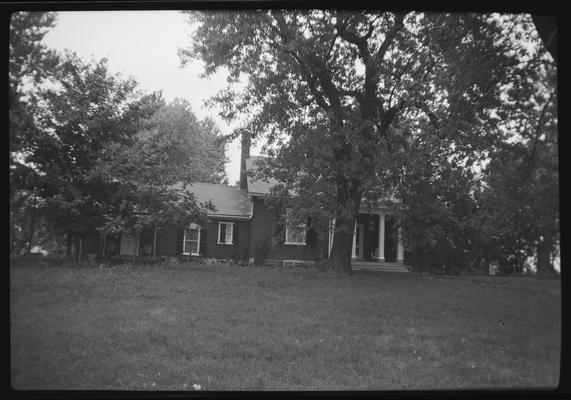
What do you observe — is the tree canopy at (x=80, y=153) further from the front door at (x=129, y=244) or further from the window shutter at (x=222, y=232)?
the window shutter at (x=222, y=232)

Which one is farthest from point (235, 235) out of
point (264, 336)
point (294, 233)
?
point (264, 336)

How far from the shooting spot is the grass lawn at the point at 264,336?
11.2 feet

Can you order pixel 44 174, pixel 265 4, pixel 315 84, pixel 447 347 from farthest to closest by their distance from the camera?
pixel 315 84, pixel 44 174, pixel 447 347, pixel 265 4

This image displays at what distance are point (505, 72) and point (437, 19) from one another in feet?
3.05

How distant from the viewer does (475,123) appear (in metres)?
5.36

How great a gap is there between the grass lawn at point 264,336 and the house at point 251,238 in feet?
5.34

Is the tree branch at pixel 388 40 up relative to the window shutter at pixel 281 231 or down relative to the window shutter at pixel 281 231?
up

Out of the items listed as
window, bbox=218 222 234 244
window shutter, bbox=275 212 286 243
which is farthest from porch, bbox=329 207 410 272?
window, bbox=218 222 234 244

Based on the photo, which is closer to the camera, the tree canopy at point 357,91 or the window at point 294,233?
the tree canopy at point 357,91

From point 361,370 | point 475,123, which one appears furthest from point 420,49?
point 361,370

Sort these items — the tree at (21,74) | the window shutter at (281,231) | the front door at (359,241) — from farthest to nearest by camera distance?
the front door at (359,241) → the window shutter at (281,231) → the tree at (21,74)

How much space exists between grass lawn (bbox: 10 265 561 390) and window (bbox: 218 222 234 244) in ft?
26.5

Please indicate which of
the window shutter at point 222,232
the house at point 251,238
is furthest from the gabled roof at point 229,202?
the window shutter at point 222,232
